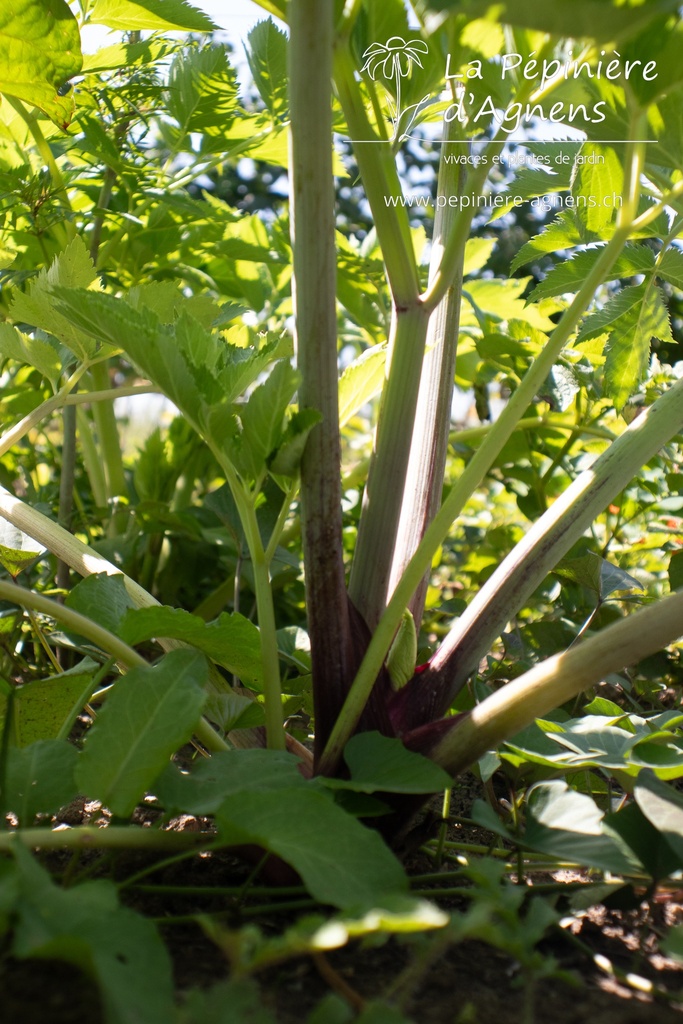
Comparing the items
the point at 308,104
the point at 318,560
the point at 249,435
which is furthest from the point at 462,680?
the point at 308,104

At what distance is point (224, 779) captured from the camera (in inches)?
19.6

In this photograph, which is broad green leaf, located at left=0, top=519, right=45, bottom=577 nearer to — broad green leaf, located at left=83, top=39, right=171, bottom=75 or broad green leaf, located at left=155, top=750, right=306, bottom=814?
broad green leaf, located at left=155, top=750, right=306, bottom=814

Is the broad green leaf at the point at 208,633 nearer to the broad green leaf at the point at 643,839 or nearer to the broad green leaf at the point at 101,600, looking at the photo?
the broad green leaf at the point at 101,600

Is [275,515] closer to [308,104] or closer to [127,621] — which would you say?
[127,621]

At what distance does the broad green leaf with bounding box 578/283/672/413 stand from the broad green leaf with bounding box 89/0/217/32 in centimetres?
48

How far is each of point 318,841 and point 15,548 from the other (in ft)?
1.24

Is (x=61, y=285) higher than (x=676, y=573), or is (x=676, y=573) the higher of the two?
(x=61, y=285)

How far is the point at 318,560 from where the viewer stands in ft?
1.95

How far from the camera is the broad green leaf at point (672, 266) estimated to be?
2.41ft

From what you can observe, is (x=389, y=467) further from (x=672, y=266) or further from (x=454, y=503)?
(x=672, y=266)

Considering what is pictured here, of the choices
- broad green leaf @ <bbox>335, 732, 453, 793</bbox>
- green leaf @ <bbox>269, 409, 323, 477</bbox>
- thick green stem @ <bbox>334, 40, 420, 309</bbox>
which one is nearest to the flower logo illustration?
thick green stem @ <bbox>334, 40, 420, 309</bbox>

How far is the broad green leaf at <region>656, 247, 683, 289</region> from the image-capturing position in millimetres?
735

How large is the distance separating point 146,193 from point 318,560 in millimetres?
577

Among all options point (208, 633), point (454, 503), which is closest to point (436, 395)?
point (454, 503)
